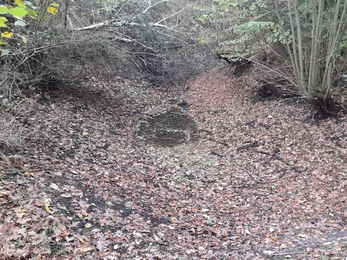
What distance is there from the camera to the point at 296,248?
3.98 m

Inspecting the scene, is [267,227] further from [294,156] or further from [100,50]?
[100,50]

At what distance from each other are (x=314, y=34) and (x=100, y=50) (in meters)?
7.11

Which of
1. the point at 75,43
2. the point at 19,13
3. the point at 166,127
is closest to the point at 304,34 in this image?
the point at 166,127

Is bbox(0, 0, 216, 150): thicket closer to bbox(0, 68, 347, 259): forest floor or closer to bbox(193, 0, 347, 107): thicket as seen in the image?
bbox(0, 68, 347, 259): forest floor

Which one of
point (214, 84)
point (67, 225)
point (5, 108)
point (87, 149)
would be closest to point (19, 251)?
point (67, 225)

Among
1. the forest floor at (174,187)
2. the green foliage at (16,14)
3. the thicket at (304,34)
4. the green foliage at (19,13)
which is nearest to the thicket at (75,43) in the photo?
the green foliage at (19,13)

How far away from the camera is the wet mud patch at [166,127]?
9711 millimetres

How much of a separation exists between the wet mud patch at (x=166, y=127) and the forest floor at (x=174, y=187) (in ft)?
1.39

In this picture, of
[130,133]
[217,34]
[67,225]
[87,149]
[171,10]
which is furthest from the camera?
[171,10]

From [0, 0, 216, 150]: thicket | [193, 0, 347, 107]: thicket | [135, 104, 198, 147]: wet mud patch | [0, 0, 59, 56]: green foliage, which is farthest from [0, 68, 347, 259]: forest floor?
[0, 0, 59, 56]: green foliage

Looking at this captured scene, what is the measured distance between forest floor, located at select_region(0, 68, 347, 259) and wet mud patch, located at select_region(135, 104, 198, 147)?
424mm

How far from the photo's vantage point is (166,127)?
11.0 meters

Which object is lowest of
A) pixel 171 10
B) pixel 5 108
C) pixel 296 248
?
pixel 296 248

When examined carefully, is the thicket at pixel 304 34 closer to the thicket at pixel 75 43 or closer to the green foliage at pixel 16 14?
the thicket at pixel 75 43
